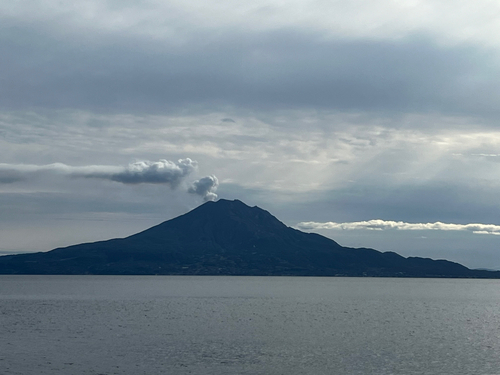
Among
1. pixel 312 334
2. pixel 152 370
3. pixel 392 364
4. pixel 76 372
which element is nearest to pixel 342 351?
pixel 392 364

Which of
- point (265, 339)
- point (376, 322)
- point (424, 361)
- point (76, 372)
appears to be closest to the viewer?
point (76, 372)

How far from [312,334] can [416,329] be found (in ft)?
86.6

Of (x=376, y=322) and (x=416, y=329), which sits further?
(x=376, y=322)

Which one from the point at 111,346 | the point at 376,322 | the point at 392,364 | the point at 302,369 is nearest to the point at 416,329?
the point at 376,322

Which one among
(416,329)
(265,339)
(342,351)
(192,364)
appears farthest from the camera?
(416,329)

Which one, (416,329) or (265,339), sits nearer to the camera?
(265,339)

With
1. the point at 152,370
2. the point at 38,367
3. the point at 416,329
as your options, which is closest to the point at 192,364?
the point at 152,370

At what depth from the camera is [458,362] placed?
251ft

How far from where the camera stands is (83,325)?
118 meters

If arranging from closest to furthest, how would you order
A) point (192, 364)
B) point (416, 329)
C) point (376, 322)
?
point (192, 364), point (416, 329), point (376, 322)

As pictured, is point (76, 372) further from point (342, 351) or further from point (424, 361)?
point (424, 361)

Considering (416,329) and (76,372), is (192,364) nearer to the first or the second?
(76,372)

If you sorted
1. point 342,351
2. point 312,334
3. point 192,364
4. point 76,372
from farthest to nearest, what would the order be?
point 312,334 < point 342,351 < point 192,364 < point 76,372

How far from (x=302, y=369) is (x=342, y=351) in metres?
15.6
